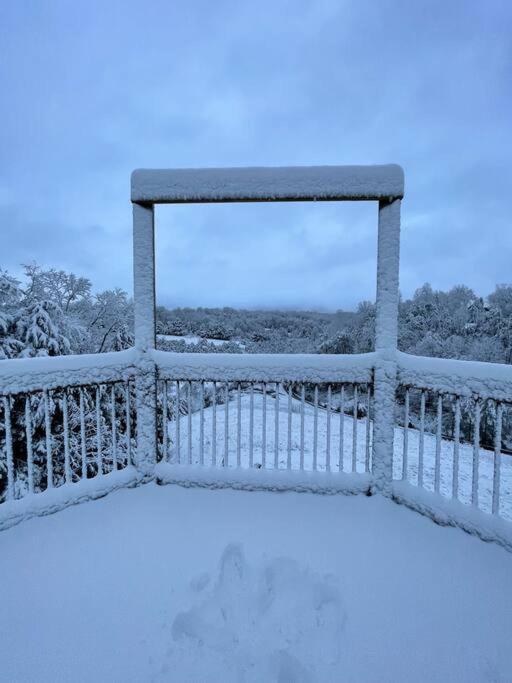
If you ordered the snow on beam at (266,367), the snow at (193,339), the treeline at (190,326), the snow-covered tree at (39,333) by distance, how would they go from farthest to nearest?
the snow at (193,339) < the treeline at (190,326) < the snow-covered tree at (39,333) < the snow on beam at (266,367)

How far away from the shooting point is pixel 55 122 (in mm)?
12141

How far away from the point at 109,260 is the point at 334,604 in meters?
50.3

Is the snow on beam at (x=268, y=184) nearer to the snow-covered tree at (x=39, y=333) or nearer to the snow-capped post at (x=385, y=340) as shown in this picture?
the snow-capped post at (x=385, y=340)

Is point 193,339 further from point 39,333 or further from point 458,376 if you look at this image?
point 458,376

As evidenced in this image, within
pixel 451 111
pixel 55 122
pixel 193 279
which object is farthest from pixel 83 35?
pixel 193 279

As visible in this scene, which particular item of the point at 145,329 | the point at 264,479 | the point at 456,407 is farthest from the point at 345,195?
the point at 264,479

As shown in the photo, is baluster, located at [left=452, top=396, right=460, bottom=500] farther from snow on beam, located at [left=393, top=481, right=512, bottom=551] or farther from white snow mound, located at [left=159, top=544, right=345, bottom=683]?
white snow mound, located at [left=159, top=544, right=345, bottom=683]

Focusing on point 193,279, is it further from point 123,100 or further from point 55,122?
point 55,122

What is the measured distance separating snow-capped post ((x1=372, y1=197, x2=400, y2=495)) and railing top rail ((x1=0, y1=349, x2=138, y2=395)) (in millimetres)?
1959

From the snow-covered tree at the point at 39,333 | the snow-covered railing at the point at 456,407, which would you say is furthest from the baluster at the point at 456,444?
the snow-covered tree at the point at 39,333

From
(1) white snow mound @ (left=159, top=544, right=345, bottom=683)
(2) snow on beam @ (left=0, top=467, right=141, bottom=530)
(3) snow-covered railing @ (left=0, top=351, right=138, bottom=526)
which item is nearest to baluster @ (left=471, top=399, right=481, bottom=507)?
(1) white snow mound @ (left=159, top=544, right=345, bottom=683)

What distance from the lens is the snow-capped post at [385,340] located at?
248 centimetres

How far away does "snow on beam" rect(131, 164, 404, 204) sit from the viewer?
2418 millimetres

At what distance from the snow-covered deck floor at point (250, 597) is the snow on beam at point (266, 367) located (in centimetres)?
96
